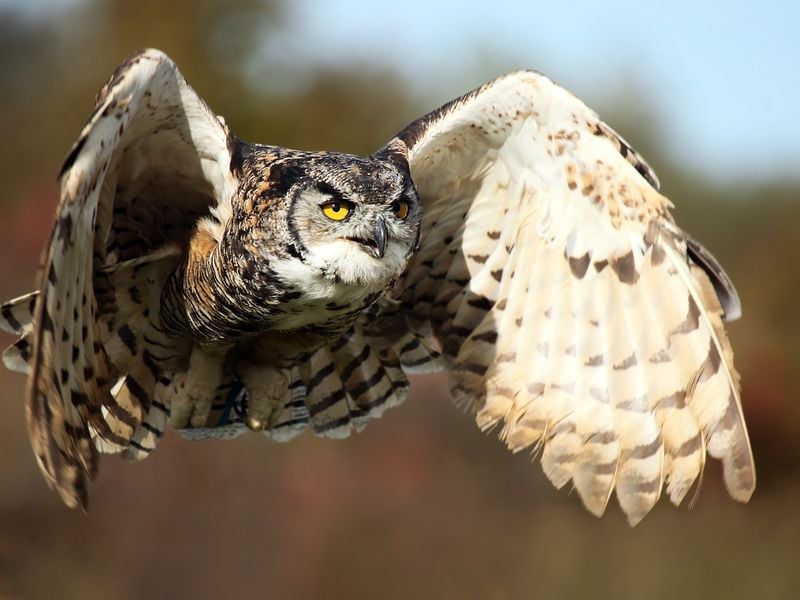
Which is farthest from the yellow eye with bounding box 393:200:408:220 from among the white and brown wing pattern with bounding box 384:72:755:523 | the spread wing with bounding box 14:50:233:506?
the spread wing with bounding box 14:50:233:506

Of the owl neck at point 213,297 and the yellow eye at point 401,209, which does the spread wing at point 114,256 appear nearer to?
the owl neck at point 213,297

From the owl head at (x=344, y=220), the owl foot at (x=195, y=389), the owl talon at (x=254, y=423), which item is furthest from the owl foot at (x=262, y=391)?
the owl head at (x=344, y=220)

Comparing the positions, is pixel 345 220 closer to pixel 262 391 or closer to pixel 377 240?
pixel 377 240

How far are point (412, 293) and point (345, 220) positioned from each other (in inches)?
52.4

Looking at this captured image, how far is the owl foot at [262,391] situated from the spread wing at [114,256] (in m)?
0.40

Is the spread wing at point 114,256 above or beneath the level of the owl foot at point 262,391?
above

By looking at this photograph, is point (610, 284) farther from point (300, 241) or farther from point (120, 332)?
point (120, 332)

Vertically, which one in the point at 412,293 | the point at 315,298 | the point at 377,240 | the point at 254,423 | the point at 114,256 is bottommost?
the point at 254,423

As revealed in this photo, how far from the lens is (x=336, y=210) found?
4066 mm

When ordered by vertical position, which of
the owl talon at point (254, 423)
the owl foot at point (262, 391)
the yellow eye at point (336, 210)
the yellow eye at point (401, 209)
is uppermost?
the yellow eye at point (336, 210)

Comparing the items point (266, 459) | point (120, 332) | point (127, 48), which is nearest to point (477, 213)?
point (120, 332)

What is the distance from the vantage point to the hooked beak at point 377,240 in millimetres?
4035

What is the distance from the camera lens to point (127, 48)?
1941 centimetres

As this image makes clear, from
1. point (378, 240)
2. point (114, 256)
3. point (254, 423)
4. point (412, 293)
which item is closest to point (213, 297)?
point (114, 256)
